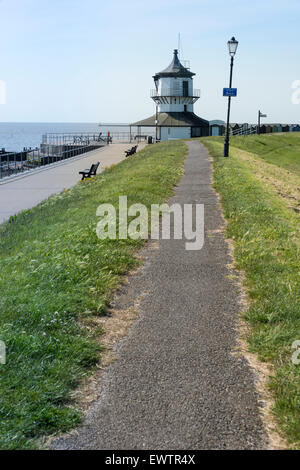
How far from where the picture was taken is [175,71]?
6675 cm

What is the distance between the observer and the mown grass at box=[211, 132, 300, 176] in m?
45.2

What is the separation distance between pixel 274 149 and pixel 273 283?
4886cm

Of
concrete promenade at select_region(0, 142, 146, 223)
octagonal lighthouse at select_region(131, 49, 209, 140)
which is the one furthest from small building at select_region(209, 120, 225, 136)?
concrete promenade at select_region(0, 142, 146, 223)

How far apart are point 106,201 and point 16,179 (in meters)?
12.9

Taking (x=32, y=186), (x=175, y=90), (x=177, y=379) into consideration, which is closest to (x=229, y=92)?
(x=32, y=186)

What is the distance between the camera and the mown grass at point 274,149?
45.2 metres

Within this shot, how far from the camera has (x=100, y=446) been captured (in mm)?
3666

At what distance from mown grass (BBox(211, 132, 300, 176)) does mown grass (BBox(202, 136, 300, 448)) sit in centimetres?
3191

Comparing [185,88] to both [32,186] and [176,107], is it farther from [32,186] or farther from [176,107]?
[32,186]

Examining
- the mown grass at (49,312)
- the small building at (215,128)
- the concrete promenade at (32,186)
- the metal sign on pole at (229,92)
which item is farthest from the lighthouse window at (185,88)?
the mown grass at (49,312)

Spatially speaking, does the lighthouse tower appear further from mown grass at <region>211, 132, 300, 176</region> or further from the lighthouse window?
mown grass at <region>211, 132, 300, 176</region>

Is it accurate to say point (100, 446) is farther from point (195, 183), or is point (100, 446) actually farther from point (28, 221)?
point (195, 183)

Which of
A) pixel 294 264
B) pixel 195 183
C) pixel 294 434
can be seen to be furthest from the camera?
pixel 195 183
